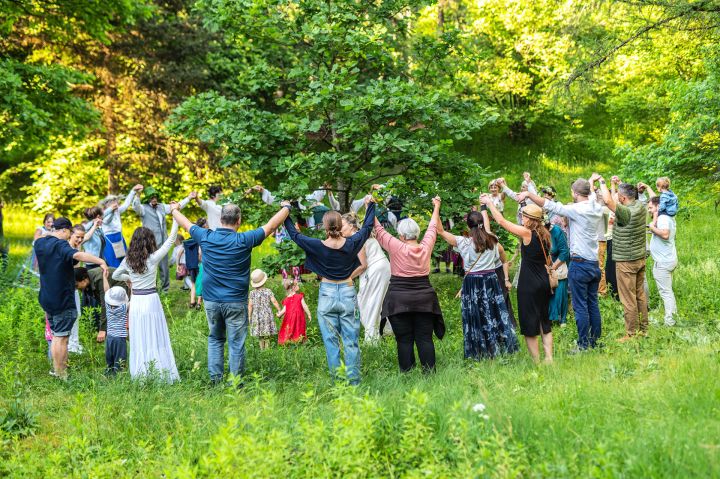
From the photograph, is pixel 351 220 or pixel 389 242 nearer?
pixel 389 242

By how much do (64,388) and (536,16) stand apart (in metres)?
21.2

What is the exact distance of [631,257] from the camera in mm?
8492

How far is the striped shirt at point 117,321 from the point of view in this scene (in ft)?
26.9

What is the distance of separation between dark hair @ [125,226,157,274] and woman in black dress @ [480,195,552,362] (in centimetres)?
384

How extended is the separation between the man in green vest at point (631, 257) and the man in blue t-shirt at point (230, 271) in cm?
424

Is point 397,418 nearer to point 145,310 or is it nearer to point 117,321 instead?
point 145,310

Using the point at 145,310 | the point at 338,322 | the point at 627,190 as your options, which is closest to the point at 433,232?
the point at 338,322

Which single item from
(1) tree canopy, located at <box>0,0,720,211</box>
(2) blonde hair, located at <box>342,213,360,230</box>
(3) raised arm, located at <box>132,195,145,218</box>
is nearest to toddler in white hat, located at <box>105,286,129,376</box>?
(1) tree canopy, located at <box>0,0,720,211</box>

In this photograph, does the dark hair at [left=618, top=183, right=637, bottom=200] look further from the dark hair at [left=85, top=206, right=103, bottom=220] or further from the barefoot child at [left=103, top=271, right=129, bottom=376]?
the dark hair at [left=85, top=206, right=103, bottom=220]

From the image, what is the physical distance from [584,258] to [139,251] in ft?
17.3

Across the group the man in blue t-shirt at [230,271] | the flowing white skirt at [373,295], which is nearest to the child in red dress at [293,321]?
the flowing white skirt at [373,295]

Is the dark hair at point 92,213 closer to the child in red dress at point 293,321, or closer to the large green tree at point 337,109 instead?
the large green tree at point 337,109

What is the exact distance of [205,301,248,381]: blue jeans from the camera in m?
7.13

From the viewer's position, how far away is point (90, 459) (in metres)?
5.47
